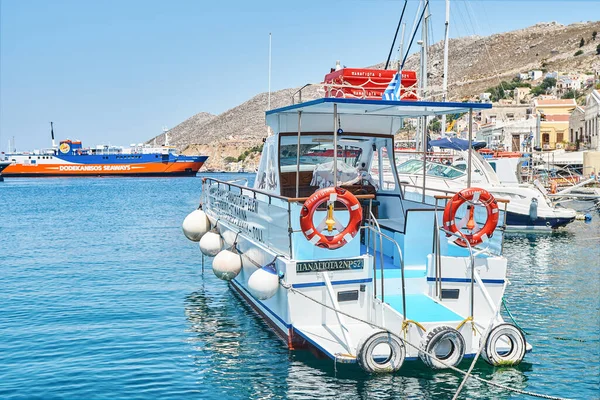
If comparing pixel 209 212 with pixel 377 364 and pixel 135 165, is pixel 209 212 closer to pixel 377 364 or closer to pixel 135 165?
pixel 377 364

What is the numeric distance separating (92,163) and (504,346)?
113 meters

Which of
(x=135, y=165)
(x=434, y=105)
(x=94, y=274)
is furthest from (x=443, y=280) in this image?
(x=135, y=165)

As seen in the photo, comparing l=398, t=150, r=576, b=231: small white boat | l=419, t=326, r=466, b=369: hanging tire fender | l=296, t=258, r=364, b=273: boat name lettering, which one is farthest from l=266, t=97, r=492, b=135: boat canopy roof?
l=398, t=150, r=576, b=231: small white boat

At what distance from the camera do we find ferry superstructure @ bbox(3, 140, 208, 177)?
113000 mm

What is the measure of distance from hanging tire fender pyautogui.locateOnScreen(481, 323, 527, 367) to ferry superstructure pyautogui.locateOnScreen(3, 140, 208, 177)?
356 feet

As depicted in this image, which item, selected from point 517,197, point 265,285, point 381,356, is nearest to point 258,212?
point 265,285

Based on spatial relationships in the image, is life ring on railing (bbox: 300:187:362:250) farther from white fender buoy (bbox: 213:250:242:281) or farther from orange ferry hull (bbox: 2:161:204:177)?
orange ferry hull (bbox: 2:161:204:177)

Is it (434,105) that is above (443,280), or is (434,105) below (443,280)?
above

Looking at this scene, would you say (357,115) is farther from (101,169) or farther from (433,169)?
(101,169)

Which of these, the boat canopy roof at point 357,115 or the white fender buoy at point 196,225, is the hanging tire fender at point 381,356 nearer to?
the boat canopy roof at point 357,115

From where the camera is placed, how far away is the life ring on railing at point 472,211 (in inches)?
388

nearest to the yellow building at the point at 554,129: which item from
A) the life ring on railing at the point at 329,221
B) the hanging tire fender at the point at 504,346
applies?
the hanging tire fender at the point at 504,346

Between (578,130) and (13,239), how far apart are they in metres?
61.3

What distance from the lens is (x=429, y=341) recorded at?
8344 mm
